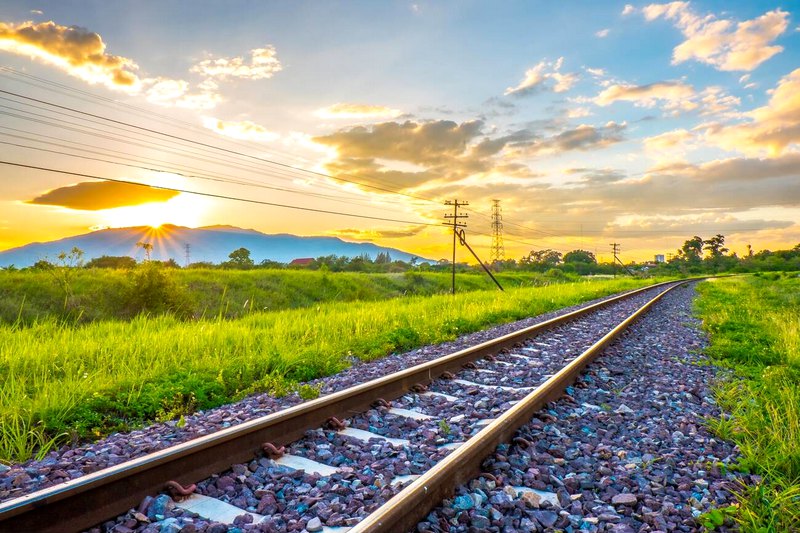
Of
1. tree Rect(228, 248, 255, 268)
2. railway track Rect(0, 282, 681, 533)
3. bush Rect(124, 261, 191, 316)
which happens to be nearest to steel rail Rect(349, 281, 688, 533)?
railway track Rect(0, 282, 681, 533)

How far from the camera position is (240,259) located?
4150 cm

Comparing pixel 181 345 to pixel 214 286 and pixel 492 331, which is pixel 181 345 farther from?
pixel 214 286

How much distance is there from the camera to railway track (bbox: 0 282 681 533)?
291 centimetres

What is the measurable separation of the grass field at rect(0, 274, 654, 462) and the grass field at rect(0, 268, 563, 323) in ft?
14.6

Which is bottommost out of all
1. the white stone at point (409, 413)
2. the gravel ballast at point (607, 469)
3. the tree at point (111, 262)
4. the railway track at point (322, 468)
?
the gravel ballast at point (607, 469)

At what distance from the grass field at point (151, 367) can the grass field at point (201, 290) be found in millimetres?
4438

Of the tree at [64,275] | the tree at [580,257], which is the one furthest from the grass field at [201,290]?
the tree at [580,257]

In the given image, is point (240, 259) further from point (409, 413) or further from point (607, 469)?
point (607, 469)

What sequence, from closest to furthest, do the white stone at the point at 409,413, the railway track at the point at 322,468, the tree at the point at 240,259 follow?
the railway track at the point at 322,468 → the white stone at the point at 409,413 → the tree at the point at 240,259

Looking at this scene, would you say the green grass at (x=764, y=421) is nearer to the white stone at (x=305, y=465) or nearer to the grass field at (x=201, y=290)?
the white stone at (x=305, y=465)

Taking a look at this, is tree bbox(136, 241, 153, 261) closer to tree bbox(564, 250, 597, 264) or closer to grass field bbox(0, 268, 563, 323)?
grass field bbox(0, 268, 563, 323)

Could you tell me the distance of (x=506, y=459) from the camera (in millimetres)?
3971

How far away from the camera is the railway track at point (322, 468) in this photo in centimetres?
291

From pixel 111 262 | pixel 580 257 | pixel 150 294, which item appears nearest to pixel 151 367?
pixel 150 294
